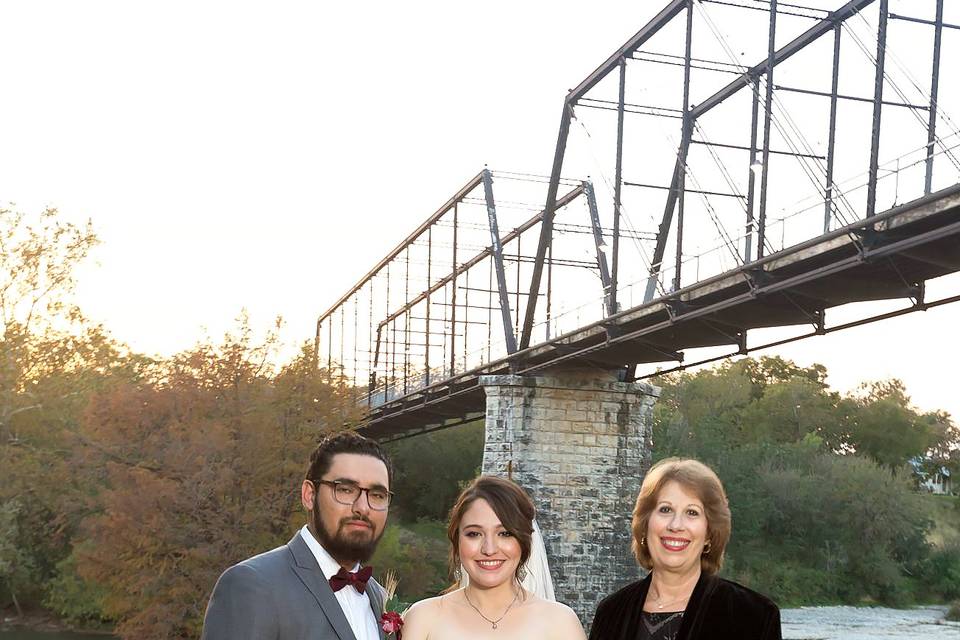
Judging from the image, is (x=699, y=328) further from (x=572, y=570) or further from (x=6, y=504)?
(x=6, y=504)

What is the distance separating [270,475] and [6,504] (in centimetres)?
971

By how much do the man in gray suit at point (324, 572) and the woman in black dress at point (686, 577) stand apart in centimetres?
100

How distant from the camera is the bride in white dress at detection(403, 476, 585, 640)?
164 inches

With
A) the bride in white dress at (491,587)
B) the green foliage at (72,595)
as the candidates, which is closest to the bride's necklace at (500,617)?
the bride in white dress at (491,587)

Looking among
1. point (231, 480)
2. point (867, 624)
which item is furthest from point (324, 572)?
point (867, 624)

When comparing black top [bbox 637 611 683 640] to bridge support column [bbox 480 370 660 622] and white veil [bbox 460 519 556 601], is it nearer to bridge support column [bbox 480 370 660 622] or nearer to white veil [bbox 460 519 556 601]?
white veil [bbox 460 519 556 601]

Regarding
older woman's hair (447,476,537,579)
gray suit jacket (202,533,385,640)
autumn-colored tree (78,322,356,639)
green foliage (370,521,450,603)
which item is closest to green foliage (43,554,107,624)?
autumn-colored tree (78,322,356,639)

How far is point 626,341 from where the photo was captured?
2081 cm

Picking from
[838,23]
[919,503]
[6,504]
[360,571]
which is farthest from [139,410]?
[919,503]

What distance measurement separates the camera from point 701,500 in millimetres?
4309

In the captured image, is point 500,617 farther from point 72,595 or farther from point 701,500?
point 72,595

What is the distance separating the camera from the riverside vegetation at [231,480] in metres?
23.1

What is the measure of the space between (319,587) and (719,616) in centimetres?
144

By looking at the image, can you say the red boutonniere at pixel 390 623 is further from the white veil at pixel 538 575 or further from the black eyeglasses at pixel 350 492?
the white veil at pixel 538 575
